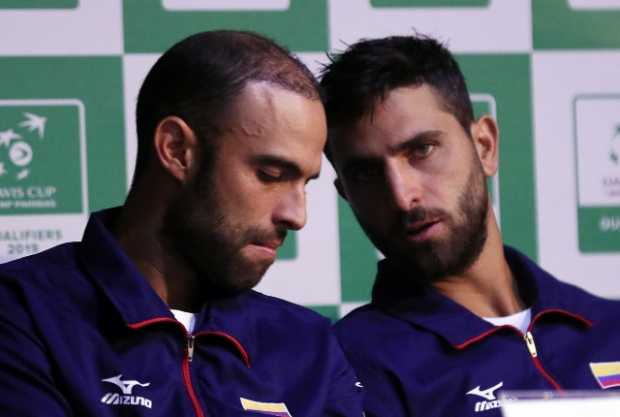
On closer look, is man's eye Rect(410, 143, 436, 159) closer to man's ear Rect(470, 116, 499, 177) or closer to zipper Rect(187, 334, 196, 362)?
man's ear Rect(470, 116, 499, 177)

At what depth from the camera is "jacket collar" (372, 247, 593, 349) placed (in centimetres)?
190

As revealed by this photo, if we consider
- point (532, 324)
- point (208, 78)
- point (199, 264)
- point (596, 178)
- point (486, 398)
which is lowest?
point (486, 398)

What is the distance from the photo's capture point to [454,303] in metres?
1.95

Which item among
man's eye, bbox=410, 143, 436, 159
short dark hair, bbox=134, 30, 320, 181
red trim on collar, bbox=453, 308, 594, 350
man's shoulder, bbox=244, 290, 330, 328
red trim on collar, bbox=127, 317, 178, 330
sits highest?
short dark hair, bbox=134, 30, 320, 181

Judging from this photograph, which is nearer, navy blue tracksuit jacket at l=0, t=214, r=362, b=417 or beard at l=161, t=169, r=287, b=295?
navy blue tracksuit jacket at l=0, t=214, r=362, b=417

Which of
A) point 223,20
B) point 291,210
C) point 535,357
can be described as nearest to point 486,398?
point 535,357

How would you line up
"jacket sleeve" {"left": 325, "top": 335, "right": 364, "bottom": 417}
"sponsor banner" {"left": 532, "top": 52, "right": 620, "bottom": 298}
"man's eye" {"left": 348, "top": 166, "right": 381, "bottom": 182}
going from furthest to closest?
"sponsor banner" {"left": 532, "top": 52, "right": 620, "bottom": 298} → "man's eye" {"left": 348, "top": 166, "right": 381, "bottom": 182} → "jacket sleeve" {"left": 325, "top": 335, "right": 364, "bottom": 417}

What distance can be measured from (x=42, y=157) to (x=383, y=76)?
64cm

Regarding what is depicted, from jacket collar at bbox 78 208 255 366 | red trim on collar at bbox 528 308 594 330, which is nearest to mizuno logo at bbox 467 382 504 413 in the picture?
red trim on collar at bbox 528 308 594 330

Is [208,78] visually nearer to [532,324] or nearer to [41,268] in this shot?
[41,268]

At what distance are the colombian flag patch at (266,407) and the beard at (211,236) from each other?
17 cm

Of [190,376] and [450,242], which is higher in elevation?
[450,242]

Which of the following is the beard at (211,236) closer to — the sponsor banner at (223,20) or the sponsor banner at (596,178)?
the sponsor banner at (223,20)

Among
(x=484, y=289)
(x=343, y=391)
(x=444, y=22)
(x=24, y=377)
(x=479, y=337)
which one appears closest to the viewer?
(x=24, y=377)
